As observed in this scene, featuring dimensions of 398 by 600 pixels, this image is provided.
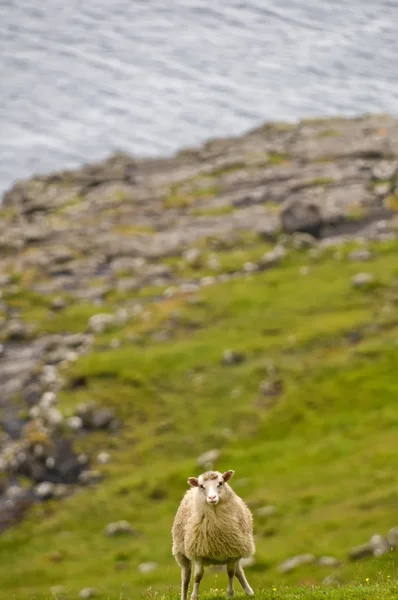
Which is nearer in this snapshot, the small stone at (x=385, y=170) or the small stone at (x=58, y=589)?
the small stone at (x=58, y=589)

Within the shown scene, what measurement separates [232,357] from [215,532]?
165ft

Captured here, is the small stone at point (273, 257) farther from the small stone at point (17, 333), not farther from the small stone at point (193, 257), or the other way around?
the small stone at point (17, 333)

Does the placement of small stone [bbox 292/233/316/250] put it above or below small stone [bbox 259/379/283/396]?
above

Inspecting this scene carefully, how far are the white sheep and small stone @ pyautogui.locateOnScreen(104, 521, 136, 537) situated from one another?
31541 millimetres

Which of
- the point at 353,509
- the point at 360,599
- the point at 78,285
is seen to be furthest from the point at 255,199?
the point at 360,599

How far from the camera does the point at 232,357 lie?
68.6 meters

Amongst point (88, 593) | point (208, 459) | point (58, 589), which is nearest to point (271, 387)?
point (208, 459)

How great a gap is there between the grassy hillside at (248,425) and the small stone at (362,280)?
0.43 metres

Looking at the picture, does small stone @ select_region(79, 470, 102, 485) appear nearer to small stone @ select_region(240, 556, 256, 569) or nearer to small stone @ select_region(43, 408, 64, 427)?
small stone @ select_region(43, 408, 64, 427)

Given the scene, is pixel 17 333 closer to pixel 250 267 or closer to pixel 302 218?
pixel 250 267

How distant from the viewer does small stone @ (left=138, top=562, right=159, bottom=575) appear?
4375 cm

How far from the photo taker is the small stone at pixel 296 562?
1570 inches

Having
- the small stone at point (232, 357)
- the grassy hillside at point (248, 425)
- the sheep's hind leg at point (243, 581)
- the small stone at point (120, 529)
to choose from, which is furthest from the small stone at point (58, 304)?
the sheep's hind leg at point (243, 581)

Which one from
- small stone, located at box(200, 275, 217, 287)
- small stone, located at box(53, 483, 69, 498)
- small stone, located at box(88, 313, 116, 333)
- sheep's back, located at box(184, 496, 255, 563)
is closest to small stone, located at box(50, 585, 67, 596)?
small stone, located at box(53, 483, 69, 498)
